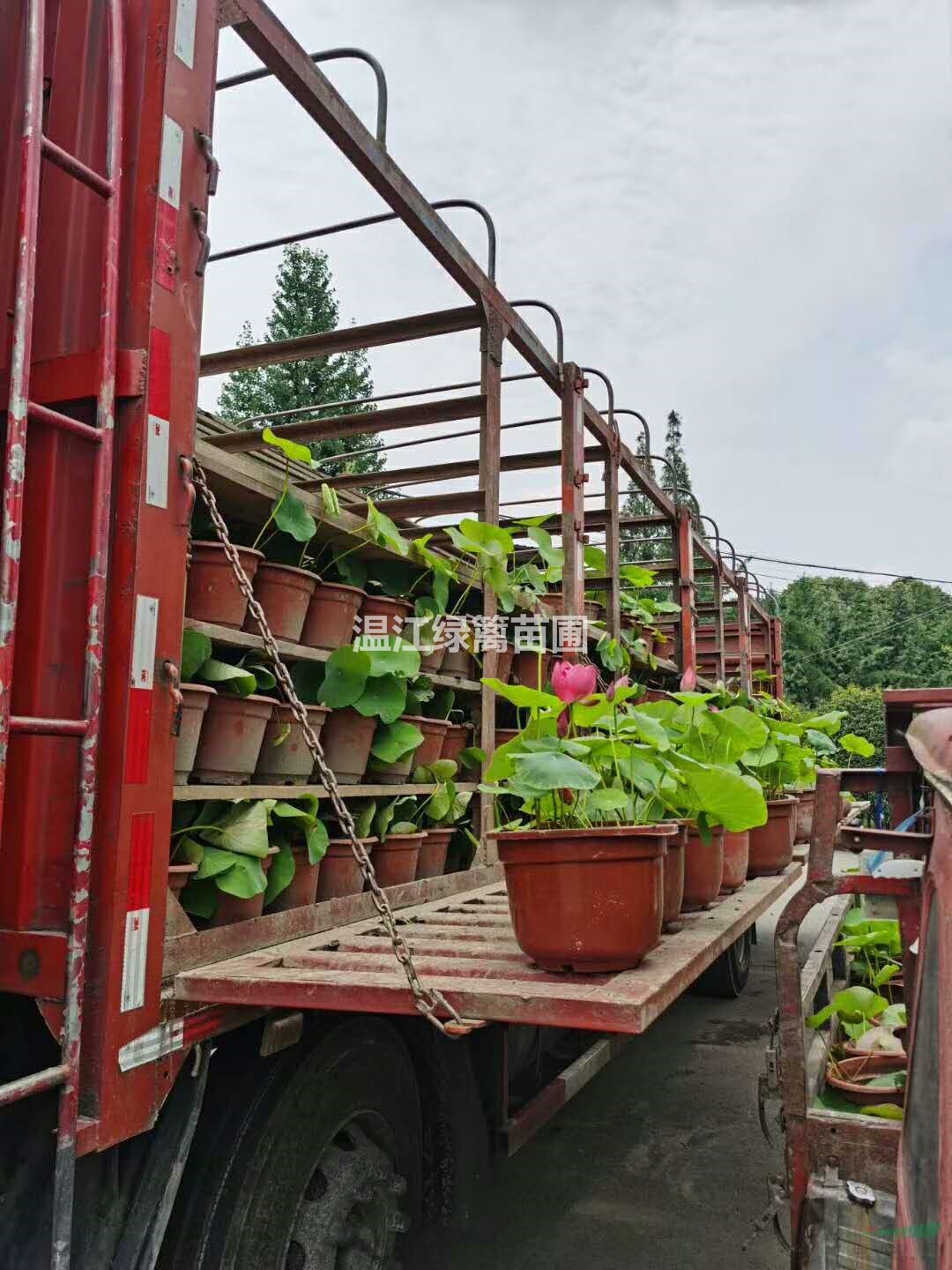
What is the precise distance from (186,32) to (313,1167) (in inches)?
89.1

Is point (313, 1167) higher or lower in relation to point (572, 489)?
lower

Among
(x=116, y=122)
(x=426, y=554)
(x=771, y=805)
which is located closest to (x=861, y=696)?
(x=771, y=805)

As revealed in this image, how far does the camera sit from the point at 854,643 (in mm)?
30109

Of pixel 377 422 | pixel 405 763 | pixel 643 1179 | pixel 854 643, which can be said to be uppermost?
pixel 854 643

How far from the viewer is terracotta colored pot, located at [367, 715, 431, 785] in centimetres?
286

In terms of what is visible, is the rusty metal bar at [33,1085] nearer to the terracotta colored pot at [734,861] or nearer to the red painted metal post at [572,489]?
the terracotta colored pot at [734,861]

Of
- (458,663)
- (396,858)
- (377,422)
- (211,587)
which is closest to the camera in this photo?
(211,587)

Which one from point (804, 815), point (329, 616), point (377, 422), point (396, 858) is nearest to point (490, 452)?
point (377, 422)

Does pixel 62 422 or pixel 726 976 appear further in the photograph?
pixel 726 976

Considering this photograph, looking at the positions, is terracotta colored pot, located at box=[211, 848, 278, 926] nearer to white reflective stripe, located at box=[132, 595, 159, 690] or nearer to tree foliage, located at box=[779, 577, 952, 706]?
white reflective stripe, located at box=[132, 595, 159, 690]

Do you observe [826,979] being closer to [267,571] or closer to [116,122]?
[267,571]

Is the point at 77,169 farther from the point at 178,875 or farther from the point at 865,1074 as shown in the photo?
the point at 865,1074

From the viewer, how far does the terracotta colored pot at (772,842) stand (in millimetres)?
4160

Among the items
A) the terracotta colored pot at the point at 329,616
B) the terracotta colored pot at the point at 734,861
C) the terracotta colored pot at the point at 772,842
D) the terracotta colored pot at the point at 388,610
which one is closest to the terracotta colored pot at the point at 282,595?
the terracotta colored pot at the point at 329,616
